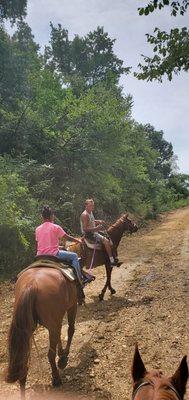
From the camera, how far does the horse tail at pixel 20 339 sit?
194 inches

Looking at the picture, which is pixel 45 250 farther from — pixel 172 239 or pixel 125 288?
pixel 172 239

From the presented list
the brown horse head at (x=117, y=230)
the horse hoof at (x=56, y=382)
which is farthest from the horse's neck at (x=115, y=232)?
the horse hoof at (x=56, y=382)

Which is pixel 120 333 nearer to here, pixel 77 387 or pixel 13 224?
pixel 77 387

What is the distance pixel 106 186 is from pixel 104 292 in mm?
11429

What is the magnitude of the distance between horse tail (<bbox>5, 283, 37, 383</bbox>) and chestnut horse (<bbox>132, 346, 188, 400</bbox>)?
2.76 m

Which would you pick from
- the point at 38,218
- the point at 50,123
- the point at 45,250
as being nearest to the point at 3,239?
the point at 38,218

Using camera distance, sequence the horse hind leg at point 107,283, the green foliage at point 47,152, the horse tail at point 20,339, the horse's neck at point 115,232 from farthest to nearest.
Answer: the green foliage at point 47,152 → the horse's neck at point 115,232 → the horse hind leg at point 107,283 → the horse tail at point 20,339

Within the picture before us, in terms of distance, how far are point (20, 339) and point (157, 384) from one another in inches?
118

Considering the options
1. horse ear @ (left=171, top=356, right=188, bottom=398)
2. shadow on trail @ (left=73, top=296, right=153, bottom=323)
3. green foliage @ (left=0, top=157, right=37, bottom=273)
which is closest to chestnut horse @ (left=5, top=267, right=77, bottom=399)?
shadow on trail @ (left=73, top=296, right=153, bottom=323)

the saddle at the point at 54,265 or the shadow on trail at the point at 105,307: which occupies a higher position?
the saddle at the point at 54,265

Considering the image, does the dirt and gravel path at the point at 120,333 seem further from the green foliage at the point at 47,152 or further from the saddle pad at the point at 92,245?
the green foliage at the point at 47,152

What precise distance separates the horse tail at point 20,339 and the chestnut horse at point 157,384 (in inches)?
109

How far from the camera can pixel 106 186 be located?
20656 mm

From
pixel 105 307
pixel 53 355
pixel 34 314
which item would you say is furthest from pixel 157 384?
pixel 105 307
